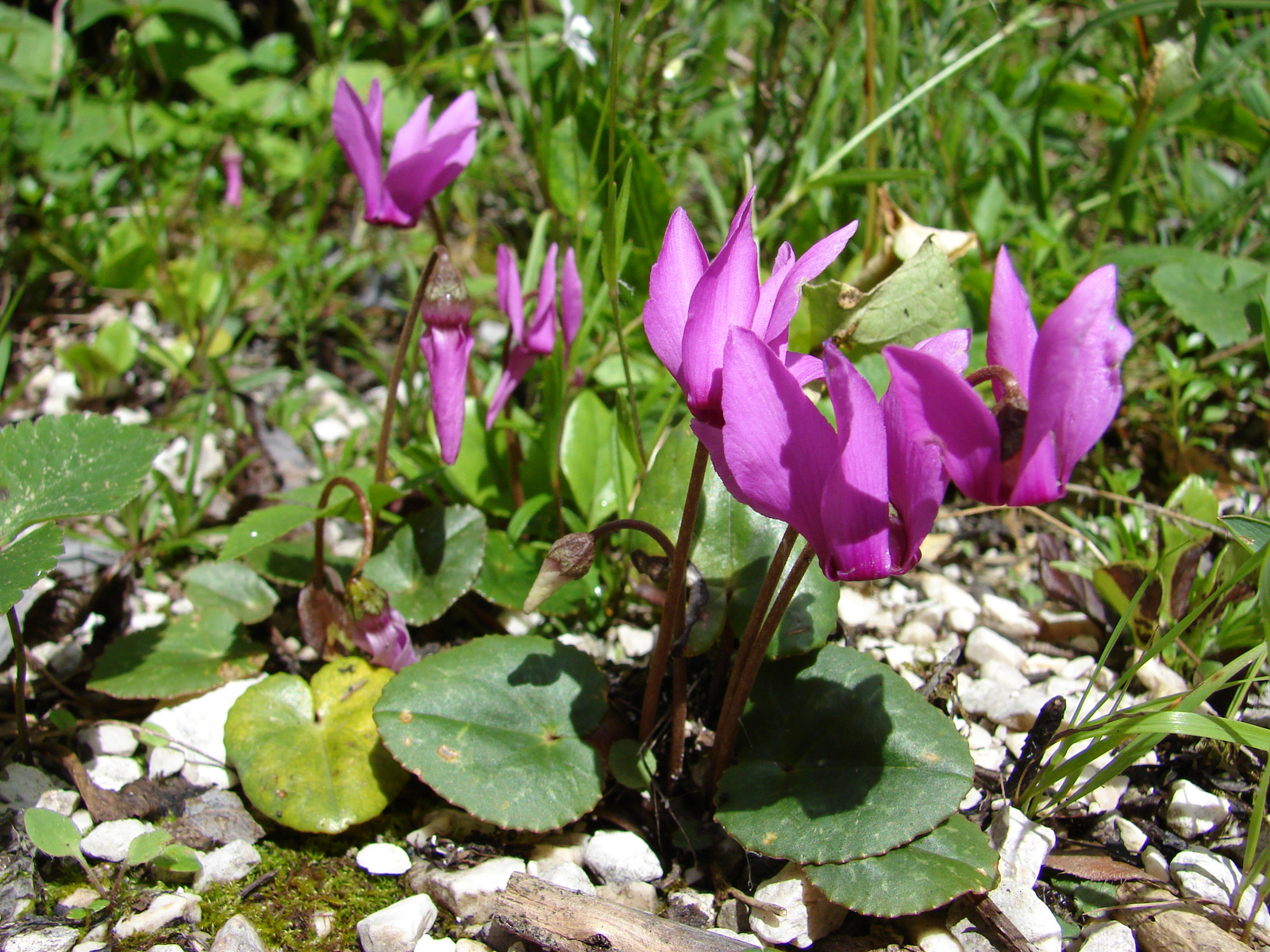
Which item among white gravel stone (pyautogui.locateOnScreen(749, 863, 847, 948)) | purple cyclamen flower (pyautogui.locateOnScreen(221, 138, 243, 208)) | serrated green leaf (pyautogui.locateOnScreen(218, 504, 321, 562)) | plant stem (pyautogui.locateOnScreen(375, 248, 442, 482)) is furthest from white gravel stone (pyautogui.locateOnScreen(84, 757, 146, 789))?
purple cyclamen flower (pyautogui.locateOnScreen(221, 138, 243, 208))

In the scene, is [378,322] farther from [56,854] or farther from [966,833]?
[966,833]

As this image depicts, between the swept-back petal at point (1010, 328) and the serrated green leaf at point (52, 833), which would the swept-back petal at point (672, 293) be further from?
the serrated green leaf at point (52, 833)

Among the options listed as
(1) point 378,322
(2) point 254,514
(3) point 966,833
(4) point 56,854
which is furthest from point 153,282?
(3) point 966,833

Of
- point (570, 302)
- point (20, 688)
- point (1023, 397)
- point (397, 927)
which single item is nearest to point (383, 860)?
point (397, 927)

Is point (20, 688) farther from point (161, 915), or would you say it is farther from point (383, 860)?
point (383, 860)

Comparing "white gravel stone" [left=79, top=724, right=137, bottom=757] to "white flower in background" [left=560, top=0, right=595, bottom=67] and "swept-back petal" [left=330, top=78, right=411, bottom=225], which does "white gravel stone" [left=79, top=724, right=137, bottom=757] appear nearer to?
"swept-back petal" [left=330, top=78, right=411, bottom=225]

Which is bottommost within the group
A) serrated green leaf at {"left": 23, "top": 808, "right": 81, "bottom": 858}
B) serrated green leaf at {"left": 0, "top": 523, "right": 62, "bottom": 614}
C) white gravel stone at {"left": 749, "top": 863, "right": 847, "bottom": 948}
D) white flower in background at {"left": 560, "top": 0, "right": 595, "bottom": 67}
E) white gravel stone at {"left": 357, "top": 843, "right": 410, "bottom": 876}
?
white gravel stone at {"left": 357, "top": 843, "right": 410, "bottom": 876}

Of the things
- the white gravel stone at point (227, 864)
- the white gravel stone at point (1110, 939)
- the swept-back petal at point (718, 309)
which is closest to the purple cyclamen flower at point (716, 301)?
the swept-back petal at point (718, 309)
